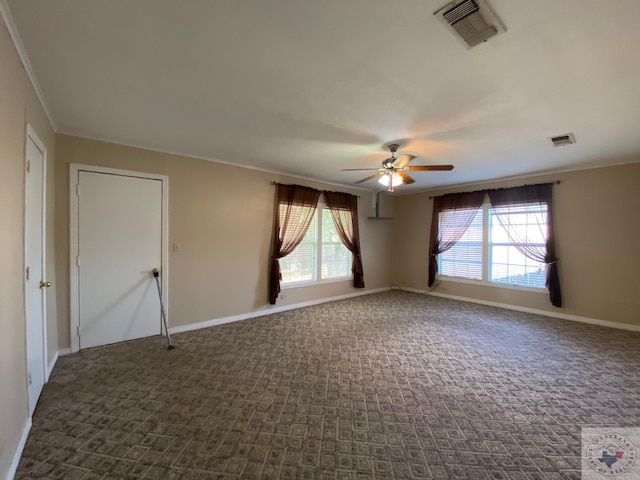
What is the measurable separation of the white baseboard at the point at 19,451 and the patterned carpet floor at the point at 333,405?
1.4 inches

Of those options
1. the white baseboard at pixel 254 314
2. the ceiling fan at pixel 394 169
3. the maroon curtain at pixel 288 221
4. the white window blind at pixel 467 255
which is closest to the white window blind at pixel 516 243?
the white window blind at pixel 467 255

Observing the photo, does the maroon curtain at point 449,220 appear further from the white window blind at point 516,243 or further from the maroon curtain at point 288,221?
the maroon curtain at point 288,221

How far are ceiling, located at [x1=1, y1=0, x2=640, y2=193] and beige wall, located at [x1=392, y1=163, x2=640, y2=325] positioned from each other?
38.9 inches

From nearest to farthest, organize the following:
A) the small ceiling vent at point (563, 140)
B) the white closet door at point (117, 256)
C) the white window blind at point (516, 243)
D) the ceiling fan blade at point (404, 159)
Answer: the small ceiling vent at point (563, 140) → the white closet door at point (117, 256) → the ceiling fan blade at point (404, 159) → the white window blind at point (516, 243)

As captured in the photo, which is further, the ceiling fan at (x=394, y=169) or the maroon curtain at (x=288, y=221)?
the maroon curtain at (x=288, y=221)

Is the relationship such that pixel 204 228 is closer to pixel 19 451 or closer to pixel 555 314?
pixel 19 451

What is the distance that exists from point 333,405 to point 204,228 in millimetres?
2982

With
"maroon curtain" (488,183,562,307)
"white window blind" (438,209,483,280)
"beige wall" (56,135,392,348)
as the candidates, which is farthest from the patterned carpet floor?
"white window blind" (438,209,483,280)

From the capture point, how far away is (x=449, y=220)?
19.7 feet

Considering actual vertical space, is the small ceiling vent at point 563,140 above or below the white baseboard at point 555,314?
above

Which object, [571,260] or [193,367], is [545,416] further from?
[571,260]

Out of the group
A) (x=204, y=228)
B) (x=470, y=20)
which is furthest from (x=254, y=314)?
(x=470, y=20)

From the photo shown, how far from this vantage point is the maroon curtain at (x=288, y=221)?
185 inches

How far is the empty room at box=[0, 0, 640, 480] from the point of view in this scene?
5.21 ft
